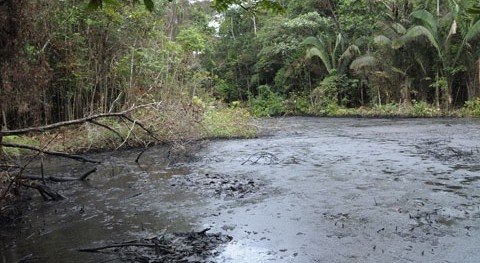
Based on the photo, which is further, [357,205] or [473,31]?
[473,31]

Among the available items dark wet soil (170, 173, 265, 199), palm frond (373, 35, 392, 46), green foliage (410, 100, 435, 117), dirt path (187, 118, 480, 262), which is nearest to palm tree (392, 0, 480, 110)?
palm frond (373, 35, 392, 46)

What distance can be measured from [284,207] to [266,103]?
2114 cm

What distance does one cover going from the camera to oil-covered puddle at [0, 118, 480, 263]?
4074 mm

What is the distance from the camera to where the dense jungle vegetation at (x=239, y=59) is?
9203mm

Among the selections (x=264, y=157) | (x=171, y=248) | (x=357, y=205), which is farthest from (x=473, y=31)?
(x=171, y=248)

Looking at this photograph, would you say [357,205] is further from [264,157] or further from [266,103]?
[266,103]

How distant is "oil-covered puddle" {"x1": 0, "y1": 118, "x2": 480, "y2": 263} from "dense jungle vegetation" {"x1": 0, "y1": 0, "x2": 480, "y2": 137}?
6.85 feet

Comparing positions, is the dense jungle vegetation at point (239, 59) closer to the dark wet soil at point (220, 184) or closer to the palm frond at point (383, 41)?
the palm frond at point (383, 41)

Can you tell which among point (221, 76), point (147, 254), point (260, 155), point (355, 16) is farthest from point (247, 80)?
point (147, 254)

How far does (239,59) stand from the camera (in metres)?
29.1

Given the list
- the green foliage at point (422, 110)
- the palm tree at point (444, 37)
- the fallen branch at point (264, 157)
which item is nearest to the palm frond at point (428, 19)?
the palm tree at point (444, 37)

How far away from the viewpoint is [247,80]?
29828 millimetres

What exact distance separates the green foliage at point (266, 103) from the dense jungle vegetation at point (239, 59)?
0.08 m

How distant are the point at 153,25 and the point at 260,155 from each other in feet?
19.0
